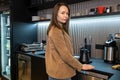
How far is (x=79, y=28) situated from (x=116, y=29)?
680 mm

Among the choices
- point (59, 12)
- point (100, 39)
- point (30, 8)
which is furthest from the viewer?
point (30, 8)

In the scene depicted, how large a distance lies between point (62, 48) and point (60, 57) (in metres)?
0.10

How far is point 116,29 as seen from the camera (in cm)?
237

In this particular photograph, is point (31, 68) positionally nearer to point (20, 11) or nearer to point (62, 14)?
point (20, 11)

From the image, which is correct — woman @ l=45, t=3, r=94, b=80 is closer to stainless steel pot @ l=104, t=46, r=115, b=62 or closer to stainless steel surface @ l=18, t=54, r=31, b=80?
stainless steel pot @ l=104, t=46, r=115, b=62

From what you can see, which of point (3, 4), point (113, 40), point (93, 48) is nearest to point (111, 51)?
point (113, 40)

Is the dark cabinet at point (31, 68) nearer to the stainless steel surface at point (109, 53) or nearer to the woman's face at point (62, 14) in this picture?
the stainless steel surface at point (109, 53)

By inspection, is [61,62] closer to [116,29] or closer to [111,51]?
[111,51]

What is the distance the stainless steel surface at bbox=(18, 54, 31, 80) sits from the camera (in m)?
3.05

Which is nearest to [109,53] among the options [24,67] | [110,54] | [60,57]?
[110,54]

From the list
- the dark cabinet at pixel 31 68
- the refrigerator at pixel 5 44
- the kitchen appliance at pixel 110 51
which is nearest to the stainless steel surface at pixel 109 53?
the kitchen appliance at pixel 110 51

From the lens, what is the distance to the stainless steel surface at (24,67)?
3047 millimetres

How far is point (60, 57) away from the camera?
1.55 m

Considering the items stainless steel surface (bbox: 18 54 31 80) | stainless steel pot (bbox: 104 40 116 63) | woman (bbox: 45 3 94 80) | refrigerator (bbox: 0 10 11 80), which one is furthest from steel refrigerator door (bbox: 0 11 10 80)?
woman (bbox: 45 3 94 80)
